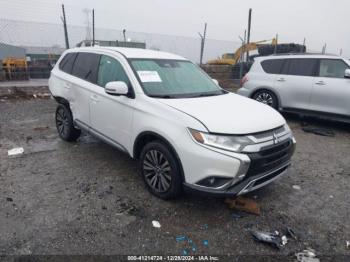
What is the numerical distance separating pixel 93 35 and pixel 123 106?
12.1 m

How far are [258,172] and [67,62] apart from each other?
416cm

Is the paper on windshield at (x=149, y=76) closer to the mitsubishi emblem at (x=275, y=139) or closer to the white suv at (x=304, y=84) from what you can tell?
the mitsubishi emblem at (x=275, y=139)

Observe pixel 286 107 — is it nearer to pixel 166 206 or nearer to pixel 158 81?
pixel 158 81

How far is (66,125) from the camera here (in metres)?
5.39

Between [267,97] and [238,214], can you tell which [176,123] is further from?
[267,97]

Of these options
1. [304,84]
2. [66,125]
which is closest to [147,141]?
[66,125]

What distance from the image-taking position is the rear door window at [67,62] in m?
5.25

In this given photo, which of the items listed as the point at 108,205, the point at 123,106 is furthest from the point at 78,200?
the point at 123,106

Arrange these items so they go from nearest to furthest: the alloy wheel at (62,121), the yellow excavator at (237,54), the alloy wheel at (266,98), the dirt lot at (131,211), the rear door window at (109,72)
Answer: the dirt lot at (131,211) → the rear door window at (109,72) → the alloy wheel at (62,121) → the alloy wheel at (266,98) → the yellow excavator at (237,54)

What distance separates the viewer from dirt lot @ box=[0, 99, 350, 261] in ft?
9.04

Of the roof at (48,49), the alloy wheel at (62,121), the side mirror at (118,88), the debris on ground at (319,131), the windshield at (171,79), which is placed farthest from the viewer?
the roof at (48,49)

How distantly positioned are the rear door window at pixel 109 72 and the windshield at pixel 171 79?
20 centimetres

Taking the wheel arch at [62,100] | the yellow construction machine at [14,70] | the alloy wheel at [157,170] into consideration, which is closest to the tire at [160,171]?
the alloy wheel at [157,170]

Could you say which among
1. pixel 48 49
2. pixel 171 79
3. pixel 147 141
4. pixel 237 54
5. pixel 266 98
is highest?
pixel 237 54
